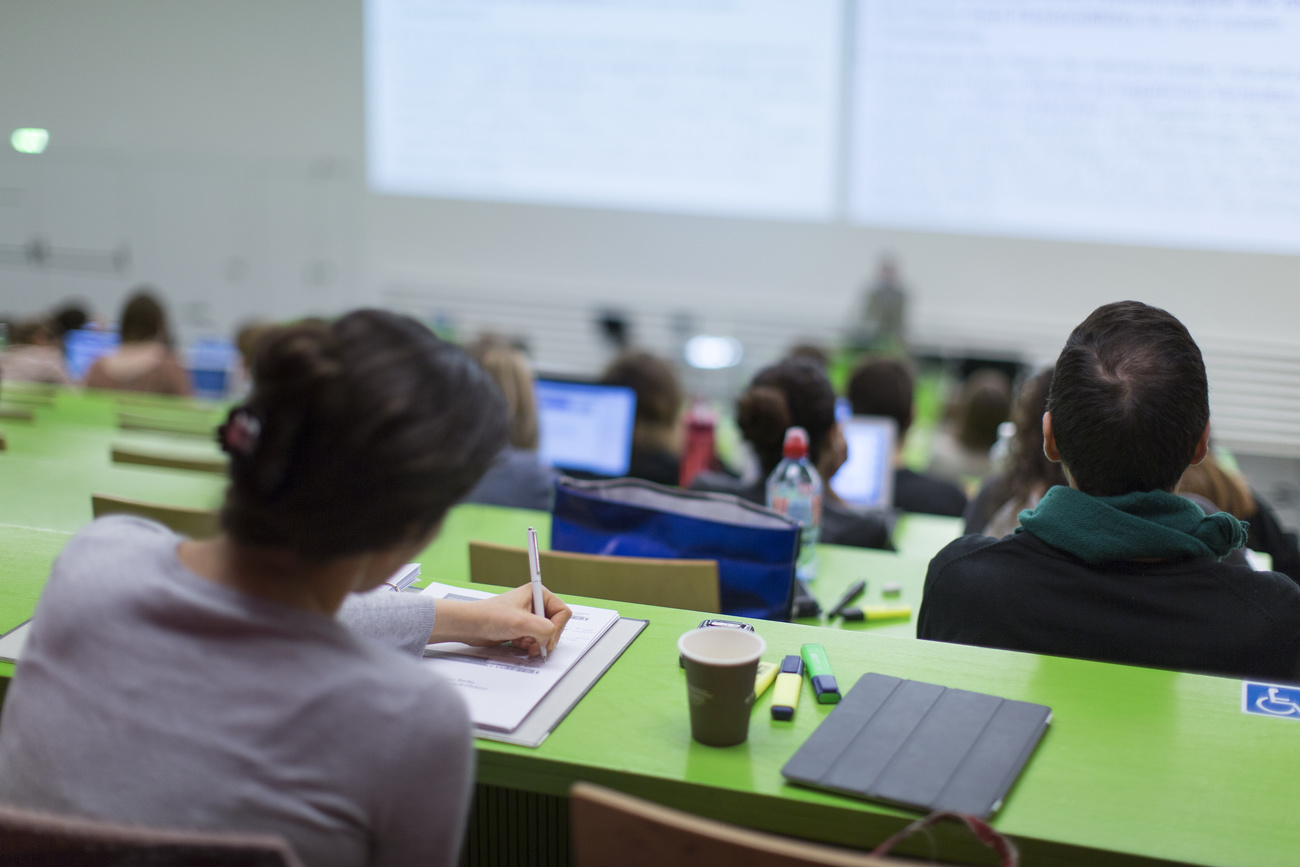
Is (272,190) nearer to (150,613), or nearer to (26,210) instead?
(26,210)

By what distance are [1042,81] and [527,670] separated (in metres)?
6.03

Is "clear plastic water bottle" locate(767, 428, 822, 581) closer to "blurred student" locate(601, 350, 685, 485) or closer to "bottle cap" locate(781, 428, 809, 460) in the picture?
"bottle cap" locate(781, 428, 809, 460)

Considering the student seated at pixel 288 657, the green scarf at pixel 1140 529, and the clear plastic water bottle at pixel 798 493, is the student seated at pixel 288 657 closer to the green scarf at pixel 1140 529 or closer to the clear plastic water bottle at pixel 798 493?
the green scarf at pixel 1140 529

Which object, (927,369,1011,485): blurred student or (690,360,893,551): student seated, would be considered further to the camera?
(927,369,1011,485): blurred student

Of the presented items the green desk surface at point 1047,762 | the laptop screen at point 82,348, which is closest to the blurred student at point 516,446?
the green desk surface at point 1047,762

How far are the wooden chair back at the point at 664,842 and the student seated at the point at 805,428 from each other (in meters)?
1.55

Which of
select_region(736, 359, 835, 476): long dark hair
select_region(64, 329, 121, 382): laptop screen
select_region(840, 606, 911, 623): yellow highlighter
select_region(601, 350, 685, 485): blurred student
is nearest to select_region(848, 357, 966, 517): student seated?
select_region(601, 350, 685, 485): blurred student

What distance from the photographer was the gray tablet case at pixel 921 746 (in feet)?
A: 3.37

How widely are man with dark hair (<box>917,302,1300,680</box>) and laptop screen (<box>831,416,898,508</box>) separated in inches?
72.3

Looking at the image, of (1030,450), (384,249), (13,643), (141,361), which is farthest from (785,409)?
(384,249)

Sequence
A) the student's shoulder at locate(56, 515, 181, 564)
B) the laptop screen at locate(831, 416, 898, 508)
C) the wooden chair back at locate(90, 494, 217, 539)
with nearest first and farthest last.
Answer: the student's shoulder at locate(56, 515, 181, 564) < the wooden chair back at locate(90, 494, 217, 539) < the laptop screen at locate(831, 416, 898, 508)

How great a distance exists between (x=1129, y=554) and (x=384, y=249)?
273 inches

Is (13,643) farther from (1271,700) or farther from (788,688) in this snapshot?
(1271,700)

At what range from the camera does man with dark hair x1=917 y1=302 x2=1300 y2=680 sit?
1379 mm
